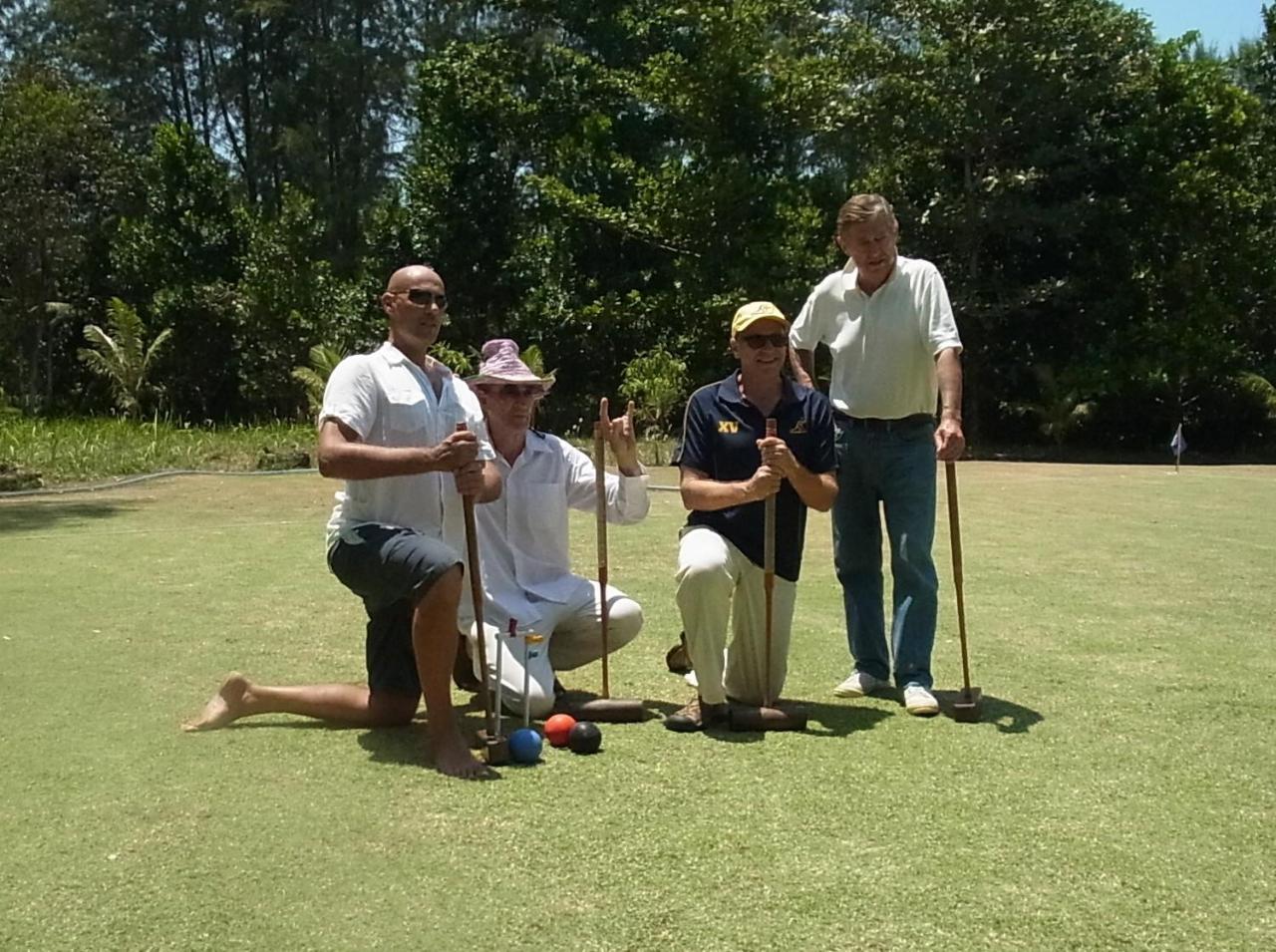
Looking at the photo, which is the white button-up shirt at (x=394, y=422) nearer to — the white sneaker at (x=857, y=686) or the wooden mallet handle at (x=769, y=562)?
the wooden mallet handle at (x=769, y=562)

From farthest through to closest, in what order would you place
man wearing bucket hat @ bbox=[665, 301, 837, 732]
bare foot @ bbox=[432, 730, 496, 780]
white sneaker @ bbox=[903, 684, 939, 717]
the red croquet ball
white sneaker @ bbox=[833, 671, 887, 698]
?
white sneaker @ bbox=[833, 671, 887, 698]
white sneaker @ bbox=[903, 684, 939, 717]
man wearing bucket hat @ bbox=[665, 301, 837, 732]
the red croquet ball
bare foot @ bbox=[432, 730, 496, 780]

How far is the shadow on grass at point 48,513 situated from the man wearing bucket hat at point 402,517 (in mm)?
7089

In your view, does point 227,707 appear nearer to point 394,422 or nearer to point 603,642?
point 394,422

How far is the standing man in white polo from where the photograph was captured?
16.6 ft

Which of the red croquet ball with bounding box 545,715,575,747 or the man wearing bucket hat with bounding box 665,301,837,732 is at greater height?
the man wearing bucket hat with bounding box 665,301,837,732

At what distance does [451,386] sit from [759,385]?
110cm

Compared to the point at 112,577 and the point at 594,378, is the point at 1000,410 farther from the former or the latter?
the point at 112,577

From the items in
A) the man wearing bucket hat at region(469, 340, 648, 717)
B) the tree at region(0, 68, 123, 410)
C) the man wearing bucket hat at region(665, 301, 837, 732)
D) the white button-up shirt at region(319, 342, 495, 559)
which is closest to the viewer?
the white button-up shirt at region(319, 342, 495, 559)

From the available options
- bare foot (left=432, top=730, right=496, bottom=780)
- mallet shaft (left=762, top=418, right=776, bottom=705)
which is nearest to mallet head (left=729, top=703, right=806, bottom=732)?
mallet shaft (left=762, top=418, right=776, bottom=705)

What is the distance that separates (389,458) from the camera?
4.15 m

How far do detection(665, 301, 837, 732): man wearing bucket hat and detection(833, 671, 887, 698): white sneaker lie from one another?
0.44 metres

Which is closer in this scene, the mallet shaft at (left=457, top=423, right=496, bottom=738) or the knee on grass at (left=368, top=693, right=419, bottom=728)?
the mallet shaft at (left=457, top=423, right=496, bottom=738)

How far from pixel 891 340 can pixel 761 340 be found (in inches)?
23.7

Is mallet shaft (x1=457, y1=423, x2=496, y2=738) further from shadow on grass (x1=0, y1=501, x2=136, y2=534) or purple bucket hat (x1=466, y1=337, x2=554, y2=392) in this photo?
shadow on grass (x1=0, y1=501, x2=136, y2=534)
